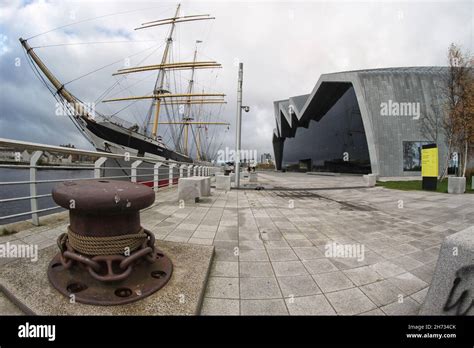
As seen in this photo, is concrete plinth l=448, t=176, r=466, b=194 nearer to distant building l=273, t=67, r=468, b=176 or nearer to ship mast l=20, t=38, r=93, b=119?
distant building l=273, t=67, r=468, b=176

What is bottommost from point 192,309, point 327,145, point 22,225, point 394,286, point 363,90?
point 394,286

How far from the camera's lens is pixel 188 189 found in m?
7.34

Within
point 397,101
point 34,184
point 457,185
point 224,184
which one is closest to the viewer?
point 34,184

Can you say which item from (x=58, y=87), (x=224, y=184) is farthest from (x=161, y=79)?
(x=224, y=184)

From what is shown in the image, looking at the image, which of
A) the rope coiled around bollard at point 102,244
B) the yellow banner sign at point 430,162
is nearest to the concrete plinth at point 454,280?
the rope coiled around bollard at point 102,244

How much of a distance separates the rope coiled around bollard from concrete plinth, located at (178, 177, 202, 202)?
5.09 metres

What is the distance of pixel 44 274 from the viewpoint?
89.5 inches

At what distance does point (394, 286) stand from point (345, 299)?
80cm

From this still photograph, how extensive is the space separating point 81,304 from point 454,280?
3.24 metres

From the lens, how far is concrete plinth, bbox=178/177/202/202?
23.9ft

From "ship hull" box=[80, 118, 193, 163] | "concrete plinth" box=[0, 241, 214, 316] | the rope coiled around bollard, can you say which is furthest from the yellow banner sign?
"ship hull" box=[80, 118, 193, 163]

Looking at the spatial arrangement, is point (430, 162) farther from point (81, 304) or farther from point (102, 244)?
point (81, 304)
